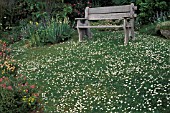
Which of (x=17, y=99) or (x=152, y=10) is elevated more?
(x=152, y=10)

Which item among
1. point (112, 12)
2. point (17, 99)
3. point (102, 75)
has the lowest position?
point (102, 75)

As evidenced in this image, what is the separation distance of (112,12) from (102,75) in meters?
5.09

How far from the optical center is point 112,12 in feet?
40.4

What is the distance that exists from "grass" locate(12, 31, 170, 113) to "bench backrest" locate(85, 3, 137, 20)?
975 mm

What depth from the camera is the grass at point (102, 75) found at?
6.12 metres

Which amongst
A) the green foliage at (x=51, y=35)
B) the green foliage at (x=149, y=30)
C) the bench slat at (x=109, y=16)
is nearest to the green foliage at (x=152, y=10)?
the green foliage at (x=149, y=30)

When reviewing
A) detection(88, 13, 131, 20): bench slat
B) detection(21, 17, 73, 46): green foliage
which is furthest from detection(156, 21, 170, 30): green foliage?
detection(21, 17, 73, 46): green foliage

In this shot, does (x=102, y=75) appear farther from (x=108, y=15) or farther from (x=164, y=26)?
(x=164, y=26)

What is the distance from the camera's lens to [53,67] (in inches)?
358

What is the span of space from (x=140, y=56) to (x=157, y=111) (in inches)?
140

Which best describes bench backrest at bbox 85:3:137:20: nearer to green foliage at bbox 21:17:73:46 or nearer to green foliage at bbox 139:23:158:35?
green foliage at bbox 21:17:73:46

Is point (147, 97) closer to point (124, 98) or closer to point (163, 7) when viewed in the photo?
point (124, 98)

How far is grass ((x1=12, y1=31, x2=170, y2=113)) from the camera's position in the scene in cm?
612

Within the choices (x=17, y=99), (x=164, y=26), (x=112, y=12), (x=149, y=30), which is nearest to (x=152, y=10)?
(x=149, y=30)
